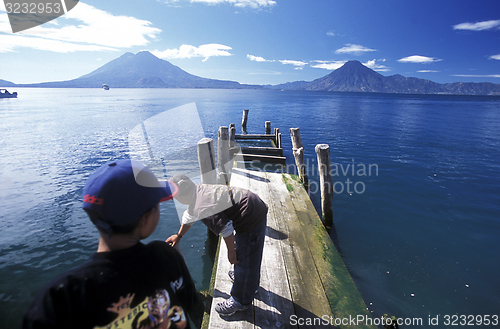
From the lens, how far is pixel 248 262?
3.13 m

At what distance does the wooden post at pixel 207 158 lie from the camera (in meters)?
5.52

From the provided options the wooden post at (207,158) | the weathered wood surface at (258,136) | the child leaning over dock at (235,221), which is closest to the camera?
the child leaning over dock at (235,221)

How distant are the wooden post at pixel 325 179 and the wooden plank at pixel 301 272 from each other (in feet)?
5.20

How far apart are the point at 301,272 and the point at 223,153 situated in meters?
4.48

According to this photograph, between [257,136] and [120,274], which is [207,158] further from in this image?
[257,136]

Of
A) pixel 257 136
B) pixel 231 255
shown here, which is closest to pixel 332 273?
pixel 231 255

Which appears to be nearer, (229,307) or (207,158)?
(229,307)

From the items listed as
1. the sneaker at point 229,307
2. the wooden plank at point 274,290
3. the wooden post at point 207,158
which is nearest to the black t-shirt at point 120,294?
the sneaker at point 229,307

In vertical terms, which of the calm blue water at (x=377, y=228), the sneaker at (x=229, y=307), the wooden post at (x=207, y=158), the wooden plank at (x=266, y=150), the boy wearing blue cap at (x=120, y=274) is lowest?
the calm blue water at (x=377, y=228)

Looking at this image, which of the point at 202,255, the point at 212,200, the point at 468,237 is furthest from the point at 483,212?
the point at 212,200

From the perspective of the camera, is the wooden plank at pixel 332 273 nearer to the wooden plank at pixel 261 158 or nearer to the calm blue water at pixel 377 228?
the calm blue water at pixel 377 228

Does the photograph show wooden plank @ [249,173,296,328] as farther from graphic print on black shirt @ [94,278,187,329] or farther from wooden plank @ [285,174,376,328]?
graphic print on black shirt @ [94,278,187,329]

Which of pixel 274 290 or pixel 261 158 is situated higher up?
pixel 261 158

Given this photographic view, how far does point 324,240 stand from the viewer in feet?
17.5
